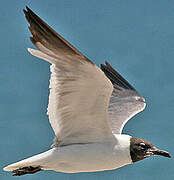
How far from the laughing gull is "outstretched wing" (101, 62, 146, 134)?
1.13 meters

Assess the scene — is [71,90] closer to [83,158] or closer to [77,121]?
[77,121]

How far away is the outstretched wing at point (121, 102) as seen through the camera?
9.25 m

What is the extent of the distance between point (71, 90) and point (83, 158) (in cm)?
113

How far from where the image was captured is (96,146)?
7.62 meters

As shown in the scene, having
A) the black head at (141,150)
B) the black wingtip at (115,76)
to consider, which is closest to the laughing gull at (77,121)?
the black head at (141,150)

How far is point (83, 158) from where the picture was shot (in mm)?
7488

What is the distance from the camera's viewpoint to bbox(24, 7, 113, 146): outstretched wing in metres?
6.53

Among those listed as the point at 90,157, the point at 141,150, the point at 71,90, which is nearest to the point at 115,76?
the point at 141,150

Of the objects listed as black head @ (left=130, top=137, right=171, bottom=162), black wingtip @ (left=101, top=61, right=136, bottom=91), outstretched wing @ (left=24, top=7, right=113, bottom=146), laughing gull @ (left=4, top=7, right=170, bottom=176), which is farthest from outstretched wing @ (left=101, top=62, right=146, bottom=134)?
outstretched wing @ (left=24, top=7, right=113, bottom=146)

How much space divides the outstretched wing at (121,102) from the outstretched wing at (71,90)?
1.25 metres

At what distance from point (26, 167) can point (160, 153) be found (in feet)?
6.97

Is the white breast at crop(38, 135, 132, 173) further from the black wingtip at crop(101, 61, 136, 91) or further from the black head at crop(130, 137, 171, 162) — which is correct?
the black wingtip at crop(101, 61, 136, 91)

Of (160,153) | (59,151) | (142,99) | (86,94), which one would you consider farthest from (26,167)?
(142,99)

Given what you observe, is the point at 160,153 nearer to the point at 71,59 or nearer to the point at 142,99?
the point at 71,59
